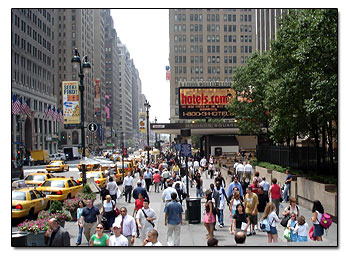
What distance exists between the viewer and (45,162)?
58.1 metres

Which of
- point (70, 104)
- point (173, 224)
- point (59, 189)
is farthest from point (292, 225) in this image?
point (70, 104)

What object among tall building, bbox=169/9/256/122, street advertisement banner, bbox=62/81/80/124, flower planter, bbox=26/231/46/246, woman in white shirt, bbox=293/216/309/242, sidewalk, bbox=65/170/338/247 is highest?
tall building, bbox=169/9/256/122

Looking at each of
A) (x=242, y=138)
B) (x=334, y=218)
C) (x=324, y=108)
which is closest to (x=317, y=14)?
(x=324, y=108)

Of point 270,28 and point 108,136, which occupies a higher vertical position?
point 270,28

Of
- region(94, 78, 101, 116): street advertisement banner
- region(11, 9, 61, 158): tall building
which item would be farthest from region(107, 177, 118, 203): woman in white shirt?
region(94, 78, 101, 116): street advertisement banner

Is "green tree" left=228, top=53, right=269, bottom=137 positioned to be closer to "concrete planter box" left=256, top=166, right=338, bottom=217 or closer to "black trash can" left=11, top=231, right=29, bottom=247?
"concrete planter box" left=256, top=166, right=338, bottom=217

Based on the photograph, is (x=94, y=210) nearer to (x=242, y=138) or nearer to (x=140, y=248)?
(x=140, y=248)

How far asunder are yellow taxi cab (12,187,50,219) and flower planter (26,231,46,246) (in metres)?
4.74

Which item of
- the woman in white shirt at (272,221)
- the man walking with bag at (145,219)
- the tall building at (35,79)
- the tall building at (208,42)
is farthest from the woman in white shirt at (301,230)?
the tall building at (208,42)

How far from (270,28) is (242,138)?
61.7 metres

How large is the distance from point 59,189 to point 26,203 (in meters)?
4.04

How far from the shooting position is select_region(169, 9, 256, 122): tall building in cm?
10725

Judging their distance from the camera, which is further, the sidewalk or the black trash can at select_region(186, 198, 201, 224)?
the black trash can at select_region(186, 198, 201, 224)

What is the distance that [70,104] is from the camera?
21.9 m
